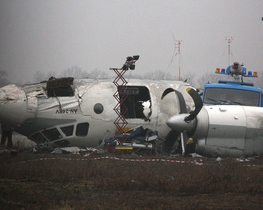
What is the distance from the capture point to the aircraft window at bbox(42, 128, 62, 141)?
19.6 metres

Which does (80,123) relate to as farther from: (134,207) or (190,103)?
(134,207)

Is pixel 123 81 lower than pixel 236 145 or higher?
higher

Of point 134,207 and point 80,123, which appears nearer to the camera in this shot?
point 134,207

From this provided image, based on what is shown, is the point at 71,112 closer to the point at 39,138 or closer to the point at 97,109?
the point at 97,109

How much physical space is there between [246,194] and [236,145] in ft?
22.2

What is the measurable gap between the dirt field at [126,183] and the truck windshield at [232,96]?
446 centimetres

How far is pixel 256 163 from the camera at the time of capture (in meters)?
16.5

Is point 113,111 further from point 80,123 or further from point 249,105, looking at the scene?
point 249,105

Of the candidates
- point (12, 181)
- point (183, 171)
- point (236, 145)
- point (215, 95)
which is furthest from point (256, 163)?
point (12, 181)

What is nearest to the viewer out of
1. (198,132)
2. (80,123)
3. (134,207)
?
(134,207)

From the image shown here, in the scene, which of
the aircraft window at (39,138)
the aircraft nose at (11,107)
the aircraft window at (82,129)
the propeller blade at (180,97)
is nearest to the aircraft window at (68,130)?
the aircraft window at (82,129)

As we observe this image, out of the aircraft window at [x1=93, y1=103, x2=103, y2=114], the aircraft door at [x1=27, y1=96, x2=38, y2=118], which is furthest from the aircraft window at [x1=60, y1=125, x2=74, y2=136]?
the aircraft door at [x1=27, y1=96, x2=38, y2=118]

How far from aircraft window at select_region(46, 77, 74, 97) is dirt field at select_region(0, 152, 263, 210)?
164 inches

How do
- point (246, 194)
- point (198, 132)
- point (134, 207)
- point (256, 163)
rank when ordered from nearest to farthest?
point (134, 207) → point (246, 194) → point (256, 163) → point (198, 132)
